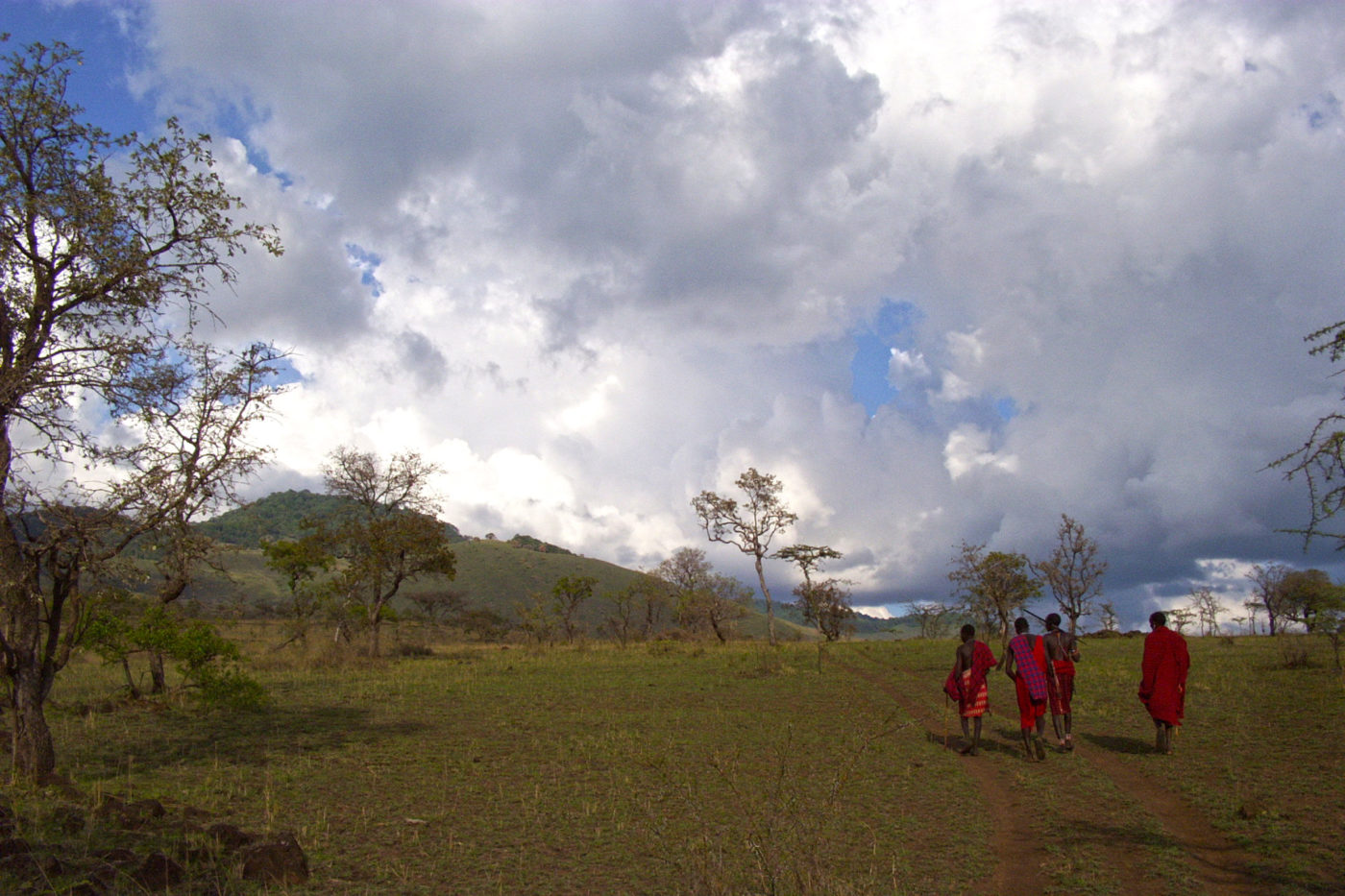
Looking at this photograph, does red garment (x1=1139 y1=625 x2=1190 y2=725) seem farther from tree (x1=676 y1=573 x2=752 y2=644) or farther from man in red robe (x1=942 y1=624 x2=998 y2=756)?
tree (x1=676 y1=573 x2=752 y2=644)

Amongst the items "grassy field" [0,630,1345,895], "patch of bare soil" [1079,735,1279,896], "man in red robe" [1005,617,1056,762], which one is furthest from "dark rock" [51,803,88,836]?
"man in red robe" [1005,617,1056,762]

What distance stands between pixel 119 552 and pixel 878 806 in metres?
9.37

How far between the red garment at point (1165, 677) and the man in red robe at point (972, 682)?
2.20 meters

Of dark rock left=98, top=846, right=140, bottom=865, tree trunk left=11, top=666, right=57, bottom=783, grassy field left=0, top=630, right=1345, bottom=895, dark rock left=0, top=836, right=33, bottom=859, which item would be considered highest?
tree trunk left=11, top=666, right=57, bottom=783

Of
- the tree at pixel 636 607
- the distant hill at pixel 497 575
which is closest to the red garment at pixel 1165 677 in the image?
the tree at pixel 636 607

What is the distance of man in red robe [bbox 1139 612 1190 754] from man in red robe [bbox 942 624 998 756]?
86.7 inches

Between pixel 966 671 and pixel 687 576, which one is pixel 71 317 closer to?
pixel 966 671

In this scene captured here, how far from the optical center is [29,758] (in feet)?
27.6

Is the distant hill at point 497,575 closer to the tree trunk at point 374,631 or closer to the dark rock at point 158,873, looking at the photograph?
the tree trunk at point 374,631

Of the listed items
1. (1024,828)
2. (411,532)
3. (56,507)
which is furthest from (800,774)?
(411,532)

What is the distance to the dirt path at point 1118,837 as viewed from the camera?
654 cm

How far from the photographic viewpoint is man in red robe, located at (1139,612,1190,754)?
1132cm

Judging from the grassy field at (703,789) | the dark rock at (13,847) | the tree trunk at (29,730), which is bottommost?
the grassy field at (703,789)

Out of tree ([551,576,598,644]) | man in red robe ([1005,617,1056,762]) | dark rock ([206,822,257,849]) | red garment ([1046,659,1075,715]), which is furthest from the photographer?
tree ([551,576,598,644])
